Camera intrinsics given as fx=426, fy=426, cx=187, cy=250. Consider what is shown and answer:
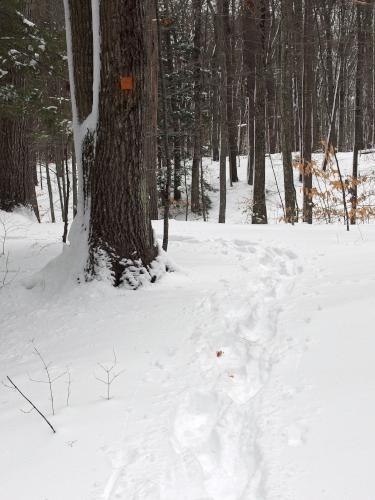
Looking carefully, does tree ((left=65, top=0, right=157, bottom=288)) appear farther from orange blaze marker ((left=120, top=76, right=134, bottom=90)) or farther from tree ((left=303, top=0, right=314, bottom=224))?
tree ((left=303, top=0, right=314, bottom=224))

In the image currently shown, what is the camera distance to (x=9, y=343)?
3963mm

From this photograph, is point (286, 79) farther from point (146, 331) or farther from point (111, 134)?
point (146, 331)

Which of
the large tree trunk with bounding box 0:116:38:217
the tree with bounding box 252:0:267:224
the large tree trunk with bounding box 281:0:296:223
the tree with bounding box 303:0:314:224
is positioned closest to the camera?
the large tree trunk with bounding box 0:116:38:217

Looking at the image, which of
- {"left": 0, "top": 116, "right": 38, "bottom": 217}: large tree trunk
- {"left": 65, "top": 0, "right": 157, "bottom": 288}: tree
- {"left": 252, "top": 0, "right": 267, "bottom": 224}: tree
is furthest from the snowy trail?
{"left": 252, "top": 0, "right": 267, "bottom": 224}: tree

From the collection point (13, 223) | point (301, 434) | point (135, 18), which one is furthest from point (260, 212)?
point (301, 434)

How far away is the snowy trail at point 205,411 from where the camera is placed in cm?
211

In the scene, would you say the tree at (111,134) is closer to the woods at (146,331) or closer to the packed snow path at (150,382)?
the woods at (146,331)

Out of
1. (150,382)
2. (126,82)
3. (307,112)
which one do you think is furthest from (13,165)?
(307,112)

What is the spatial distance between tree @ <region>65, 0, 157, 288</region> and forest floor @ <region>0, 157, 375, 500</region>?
15.7 inches

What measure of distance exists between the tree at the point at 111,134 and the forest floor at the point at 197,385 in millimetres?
400

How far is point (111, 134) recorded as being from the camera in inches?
179

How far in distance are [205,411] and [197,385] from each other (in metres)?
0.27

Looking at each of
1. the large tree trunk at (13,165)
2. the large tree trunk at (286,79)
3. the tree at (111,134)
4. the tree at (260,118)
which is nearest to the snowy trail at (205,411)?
the tree at (111,134)

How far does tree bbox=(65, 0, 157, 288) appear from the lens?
438cm
